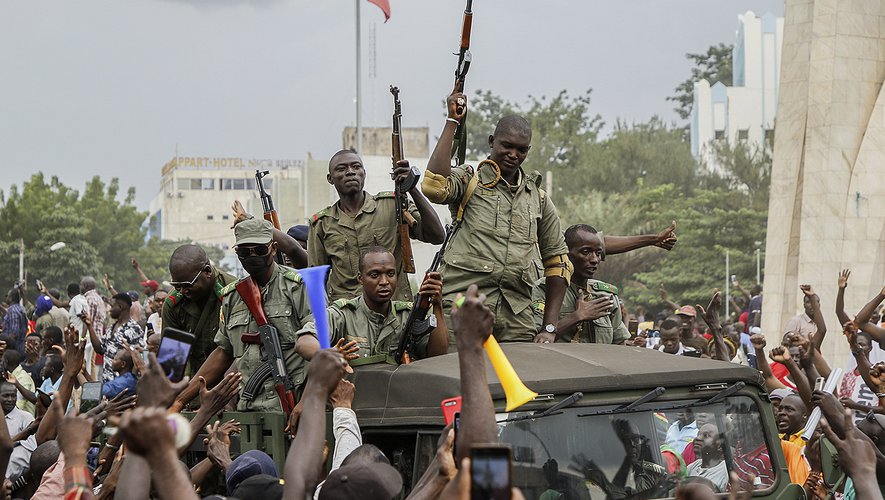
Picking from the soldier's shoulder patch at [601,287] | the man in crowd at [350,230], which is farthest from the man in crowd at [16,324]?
the soldier's shoulder patch at [601,287]

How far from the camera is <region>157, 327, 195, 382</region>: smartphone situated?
3.78m

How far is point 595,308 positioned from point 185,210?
113 metres

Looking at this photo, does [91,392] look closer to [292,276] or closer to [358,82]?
[292,276]

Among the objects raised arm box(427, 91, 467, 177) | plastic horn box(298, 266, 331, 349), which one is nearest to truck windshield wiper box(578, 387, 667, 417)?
plastic horn box(298, 266, 331, 349)

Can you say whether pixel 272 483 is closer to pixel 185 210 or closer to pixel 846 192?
pixel 846 192

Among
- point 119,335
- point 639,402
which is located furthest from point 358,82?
point 639,402

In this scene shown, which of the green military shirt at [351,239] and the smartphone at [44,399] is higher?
the green military shirt at [351,239]

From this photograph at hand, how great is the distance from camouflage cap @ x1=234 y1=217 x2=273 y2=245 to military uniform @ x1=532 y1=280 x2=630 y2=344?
5.61 feet

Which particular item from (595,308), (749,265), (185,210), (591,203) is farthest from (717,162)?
(185,210)

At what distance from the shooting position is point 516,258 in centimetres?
711

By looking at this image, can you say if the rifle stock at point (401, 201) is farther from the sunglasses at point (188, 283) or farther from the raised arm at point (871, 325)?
the raised arm at point (871, 325)

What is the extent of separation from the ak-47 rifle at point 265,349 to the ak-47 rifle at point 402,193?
118 cm

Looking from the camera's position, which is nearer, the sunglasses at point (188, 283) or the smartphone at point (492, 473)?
the smartphone at point (492, 473)

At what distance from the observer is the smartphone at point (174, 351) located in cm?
378
